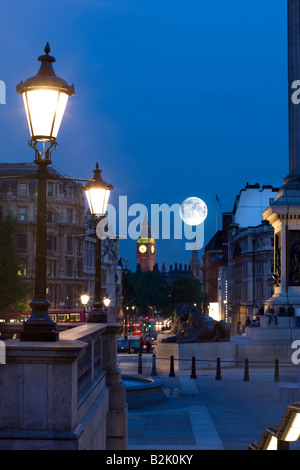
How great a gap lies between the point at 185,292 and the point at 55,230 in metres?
76.8

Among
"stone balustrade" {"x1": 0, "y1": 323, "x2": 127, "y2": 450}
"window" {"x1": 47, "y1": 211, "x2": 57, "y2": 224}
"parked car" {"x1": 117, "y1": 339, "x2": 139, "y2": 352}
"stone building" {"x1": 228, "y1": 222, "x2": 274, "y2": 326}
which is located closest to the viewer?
"stone balustrade" {"x1": 0, "y1": 323, "x2": 127, "y2": 450}

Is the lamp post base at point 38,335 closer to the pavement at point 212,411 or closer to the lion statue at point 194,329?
the pavement at point 212,411

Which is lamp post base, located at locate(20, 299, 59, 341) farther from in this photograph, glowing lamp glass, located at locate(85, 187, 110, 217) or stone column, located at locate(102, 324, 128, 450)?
glowing lamp glass, located at locate(85, 187, 110, 217)

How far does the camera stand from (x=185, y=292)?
6452 inches

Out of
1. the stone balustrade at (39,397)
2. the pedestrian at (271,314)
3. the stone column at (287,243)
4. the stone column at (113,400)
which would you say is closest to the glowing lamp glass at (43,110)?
the stone balustrade at (39,397)

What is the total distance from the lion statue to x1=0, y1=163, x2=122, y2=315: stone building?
5068cm

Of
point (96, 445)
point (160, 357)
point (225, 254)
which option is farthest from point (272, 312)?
point (225, 254)

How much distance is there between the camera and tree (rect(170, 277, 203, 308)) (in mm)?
163875

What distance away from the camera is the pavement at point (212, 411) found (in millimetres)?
15797

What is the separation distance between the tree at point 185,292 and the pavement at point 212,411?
13282 cm

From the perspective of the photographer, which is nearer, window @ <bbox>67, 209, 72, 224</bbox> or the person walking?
the person walking

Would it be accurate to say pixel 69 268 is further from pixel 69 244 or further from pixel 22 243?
pixel 22 243

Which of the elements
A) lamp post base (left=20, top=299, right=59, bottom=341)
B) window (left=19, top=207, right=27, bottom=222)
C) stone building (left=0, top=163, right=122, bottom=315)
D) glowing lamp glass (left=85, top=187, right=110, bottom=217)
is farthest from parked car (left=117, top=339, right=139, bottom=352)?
lamp post base (left=20, top=299, right=59, bottom=341)

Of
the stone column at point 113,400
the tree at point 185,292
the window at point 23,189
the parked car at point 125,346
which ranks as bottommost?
the parked car at point 125,346
